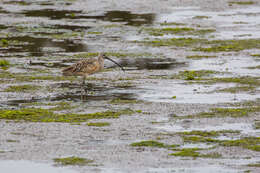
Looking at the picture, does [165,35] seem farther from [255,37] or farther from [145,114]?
[145,114]

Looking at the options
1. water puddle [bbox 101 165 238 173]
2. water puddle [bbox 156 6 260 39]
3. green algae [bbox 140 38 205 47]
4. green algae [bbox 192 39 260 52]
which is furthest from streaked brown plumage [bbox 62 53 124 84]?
water puddle [bbox 156 6 260 39]

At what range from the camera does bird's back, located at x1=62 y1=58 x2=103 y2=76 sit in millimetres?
17484

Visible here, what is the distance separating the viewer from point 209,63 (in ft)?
68.0

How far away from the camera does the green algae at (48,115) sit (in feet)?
45.3

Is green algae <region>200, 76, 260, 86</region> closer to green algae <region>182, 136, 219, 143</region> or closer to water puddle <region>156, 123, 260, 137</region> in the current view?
water puddle <region>156, 123, 260, 137</region>

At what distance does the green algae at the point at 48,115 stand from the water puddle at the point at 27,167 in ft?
9.04

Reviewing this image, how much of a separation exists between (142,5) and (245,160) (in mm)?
24443

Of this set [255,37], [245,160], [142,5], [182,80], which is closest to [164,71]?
[182,80]

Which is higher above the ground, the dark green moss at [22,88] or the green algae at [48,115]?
the green algae at [48,115]

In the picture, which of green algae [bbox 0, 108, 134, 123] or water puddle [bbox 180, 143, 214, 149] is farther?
green algae [bbox 0, 108, 134, 123]

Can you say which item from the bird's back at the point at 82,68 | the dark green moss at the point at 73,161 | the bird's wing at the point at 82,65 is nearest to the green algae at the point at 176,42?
the bird's back at the point at 82,68

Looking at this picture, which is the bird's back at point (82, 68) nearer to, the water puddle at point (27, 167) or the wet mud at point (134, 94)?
the wet mud at point (134, 94)

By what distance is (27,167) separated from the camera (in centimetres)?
1080

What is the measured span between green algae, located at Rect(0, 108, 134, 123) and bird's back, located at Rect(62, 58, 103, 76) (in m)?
3.05
